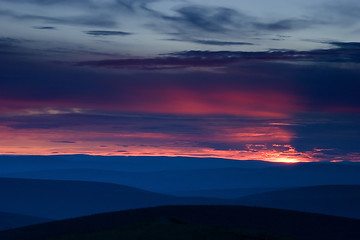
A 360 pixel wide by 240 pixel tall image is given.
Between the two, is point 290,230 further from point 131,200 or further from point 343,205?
point 131,200

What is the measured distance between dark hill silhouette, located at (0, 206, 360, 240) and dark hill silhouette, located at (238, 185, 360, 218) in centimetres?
9613

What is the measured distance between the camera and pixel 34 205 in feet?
633

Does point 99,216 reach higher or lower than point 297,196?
higher

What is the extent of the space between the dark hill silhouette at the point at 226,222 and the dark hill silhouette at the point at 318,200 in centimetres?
9613

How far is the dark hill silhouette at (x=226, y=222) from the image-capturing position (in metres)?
45.4

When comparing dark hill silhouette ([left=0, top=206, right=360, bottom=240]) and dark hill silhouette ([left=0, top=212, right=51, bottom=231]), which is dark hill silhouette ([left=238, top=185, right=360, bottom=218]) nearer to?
dark hill silhouette ([left=0, top=212, right=51, bottom=231])

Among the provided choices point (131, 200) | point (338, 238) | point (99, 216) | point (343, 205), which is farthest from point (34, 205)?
point (338, 238)

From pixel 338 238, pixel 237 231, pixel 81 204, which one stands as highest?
pixel 237 231

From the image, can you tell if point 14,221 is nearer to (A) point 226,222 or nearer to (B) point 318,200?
(B) point 318,200

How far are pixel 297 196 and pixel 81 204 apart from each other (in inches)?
2801

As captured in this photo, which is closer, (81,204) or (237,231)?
(237,231)

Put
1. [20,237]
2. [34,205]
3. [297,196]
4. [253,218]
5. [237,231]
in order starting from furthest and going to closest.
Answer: [34,205] < [297,196] < [253,218] < [20,237] < [237,231]

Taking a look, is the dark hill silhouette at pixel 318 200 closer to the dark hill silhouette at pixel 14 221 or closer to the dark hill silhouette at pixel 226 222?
the dark hill silhouette at pixel 14 221

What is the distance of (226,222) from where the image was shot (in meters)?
48.9
